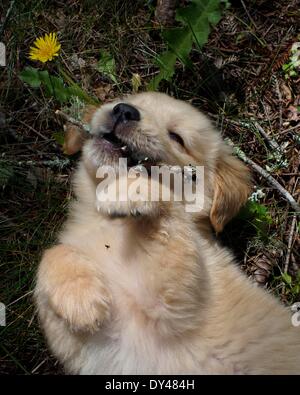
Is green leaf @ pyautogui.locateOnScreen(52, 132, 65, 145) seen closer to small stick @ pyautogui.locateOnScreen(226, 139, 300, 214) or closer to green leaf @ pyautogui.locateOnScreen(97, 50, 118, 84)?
green leaf @ pyautogui.locateOnScreen(97, 50, 118, 84)

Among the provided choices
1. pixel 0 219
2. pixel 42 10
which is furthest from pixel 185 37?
pixel 0 219

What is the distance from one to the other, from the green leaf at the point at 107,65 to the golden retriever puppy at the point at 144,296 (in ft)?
3.60

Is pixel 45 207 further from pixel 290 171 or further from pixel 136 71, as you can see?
pixel 290 171

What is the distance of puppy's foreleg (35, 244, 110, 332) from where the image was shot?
2.61 meters

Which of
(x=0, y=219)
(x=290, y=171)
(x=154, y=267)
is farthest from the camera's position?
(x=290, y=171)

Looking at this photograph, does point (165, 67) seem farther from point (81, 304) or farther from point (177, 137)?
point (81, 304)

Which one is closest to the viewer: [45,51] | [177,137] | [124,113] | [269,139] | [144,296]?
[144,296]

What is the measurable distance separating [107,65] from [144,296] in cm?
200

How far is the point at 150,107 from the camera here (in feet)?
11.0

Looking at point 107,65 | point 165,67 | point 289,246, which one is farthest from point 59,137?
point 289,246

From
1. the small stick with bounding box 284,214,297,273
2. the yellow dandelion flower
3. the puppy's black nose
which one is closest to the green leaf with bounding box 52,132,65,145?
the yellow dandelion flower

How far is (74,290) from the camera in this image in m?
2.63

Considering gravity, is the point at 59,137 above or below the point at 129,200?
below
